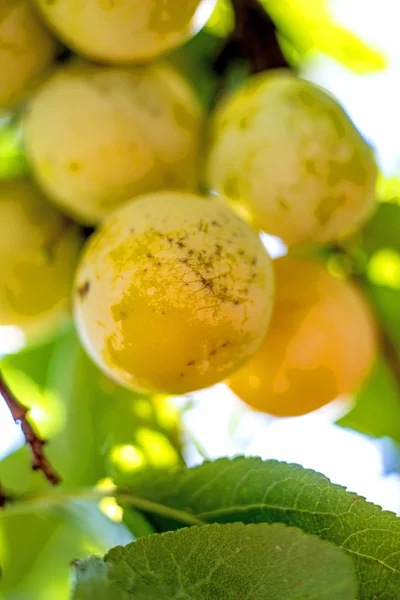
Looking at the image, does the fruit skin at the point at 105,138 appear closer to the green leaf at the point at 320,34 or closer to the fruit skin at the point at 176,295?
the fruit skin at the point at 176,295

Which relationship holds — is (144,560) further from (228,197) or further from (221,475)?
(228,197)

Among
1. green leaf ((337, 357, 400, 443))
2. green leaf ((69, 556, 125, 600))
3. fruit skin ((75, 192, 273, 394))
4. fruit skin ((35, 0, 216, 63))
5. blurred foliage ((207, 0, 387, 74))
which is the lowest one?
green leaf ((337, 357, 400, 443))

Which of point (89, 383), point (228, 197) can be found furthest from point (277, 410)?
point (89, 383)

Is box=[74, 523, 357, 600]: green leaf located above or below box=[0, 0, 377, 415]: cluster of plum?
below

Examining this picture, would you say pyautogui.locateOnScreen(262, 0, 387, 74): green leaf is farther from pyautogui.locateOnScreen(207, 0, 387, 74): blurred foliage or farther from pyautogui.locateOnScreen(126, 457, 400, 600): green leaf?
A: pyautogui.locateOnScreen(126, 457, 400, 600): green leaf

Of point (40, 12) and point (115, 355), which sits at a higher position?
point (40, 12)

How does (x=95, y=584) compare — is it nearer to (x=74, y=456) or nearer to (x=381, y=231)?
(x=74, y=456)

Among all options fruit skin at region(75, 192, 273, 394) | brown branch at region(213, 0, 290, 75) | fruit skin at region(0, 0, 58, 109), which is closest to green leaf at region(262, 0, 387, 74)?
brown branch at region(213, 0, 290, 75)
